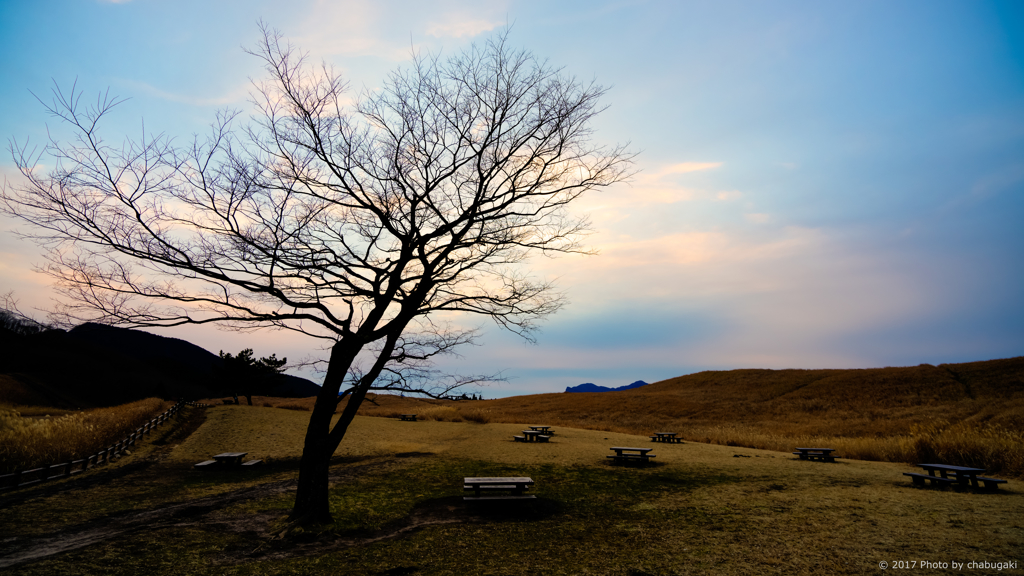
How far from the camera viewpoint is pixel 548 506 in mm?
10508

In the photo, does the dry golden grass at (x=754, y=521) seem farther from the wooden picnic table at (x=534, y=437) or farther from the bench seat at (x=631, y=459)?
the wooden picnic table at (x=534, y=437)

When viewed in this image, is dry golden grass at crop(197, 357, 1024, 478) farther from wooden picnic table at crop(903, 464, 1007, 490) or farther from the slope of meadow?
wooden picnic table at crop(903, 464, 1007, 490)

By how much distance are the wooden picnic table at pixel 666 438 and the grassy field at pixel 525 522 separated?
6976mm

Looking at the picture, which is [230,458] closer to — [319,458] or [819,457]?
[319,458]

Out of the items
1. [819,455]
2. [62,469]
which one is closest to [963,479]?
[819,455]

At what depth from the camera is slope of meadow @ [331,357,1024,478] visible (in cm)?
1656

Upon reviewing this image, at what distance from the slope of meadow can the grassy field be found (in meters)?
2.34

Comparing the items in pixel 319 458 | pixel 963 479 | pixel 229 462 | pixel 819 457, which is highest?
pixel 319 458

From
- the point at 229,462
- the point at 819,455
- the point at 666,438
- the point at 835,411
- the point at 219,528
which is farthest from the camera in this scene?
the point at 835,411

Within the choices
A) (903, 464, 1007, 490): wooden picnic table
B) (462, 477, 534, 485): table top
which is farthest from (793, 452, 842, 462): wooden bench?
Answer: (462, 477, 534, 485): table top

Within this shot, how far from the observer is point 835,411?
34.0 meters

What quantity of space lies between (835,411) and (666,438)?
694 inches

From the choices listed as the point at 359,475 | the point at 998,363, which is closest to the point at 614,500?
the point at 359,475

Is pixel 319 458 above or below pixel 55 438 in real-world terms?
above
